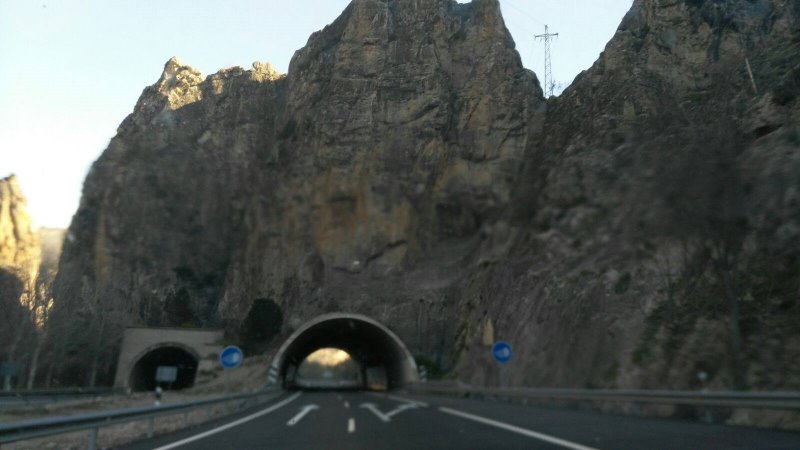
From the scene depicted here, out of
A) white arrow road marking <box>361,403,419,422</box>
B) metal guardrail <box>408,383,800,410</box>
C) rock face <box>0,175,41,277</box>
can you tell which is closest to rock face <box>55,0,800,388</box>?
metal guardrail <box>408,383,800,410</box>

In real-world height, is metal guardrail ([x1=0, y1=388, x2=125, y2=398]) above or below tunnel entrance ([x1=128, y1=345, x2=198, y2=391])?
below

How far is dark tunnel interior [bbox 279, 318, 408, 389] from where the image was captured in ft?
163

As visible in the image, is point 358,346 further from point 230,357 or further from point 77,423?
point 77,423

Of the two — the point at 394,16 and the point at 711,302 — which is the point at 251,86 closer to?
the point at 394,16

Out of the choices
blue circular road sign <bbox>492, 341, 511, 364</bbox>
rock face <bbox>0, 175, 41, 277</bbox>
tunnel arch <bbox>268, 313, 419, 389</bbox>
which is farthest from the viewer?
rock face <bbox>0, 175, 41, 277</bbox>

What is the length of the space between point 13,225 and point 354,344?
54.6 m

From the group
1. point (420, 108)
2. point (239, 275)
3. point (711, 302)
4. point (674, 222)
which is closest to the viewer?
point (674, 222)

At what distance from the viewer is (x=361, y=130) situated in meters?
73.0

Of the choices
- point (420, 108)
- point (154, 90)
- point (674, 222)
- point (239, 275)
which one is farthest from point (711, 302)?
point (154, 90)

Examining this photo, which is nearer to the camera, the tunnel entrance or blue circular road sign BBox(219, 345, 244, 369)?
blue circular road sign BBox(219, 345, 244, 369)

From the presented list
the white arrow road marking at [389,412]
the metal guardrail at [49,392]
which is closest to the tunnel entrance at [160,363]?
the metal guardrail at [49,392]

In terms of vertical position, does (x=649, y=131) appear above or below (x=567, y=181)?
above

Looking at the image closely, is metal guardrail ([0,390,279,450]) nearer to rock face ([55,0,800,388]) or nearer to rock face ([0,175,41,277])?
rock face ([55,0,800,388])

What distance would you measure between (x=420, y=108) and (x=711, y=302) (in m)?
51.5
